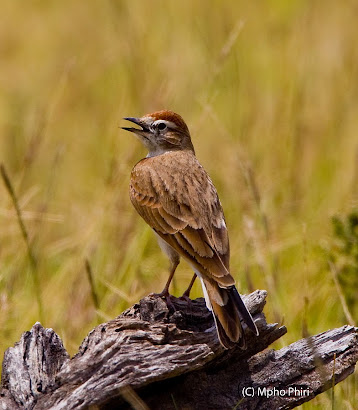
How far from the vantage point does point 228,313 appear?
4793 millimetres

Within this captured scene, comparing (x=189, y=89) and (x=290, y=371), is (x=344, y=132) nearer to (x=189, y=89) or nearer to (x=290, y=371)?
(x=189, y=89)

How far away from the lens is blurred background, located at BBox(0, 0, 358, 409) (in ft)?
22.6

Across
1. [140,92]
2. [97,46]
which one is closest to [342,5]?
[97,46]

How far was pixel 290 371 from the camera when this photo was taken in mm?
4785

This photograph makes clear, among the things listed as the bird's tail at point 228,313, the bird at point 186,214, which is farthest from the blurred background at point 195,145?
the bird's tail at point 228,313

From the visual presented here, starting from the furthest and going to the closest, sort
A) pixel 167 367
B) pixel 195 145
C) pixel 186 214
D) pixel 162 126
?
pixel 195 145
pixel 162 126
pixel 186 214
pixel 167 367

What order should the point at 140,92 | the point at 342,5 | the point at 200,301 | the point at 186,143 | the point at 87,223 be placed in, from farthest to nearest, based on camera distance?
the point at 342,5, the point at 140,92, the point at 87,223, the point at 186,143, the point at 200,301

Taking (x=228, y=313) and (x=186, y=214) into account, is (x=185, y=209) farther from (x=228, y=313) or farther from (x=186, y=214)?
(x=228, y=313)

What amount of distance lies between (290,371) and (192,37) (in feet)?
29.2

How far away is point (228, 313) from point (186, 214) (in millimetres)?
1036

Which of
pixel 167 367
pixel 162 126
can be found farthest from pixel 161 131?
pixel 167 367

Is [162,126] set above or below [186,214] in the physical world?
above

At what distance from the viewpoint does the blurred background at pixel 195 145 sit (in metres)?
6.90

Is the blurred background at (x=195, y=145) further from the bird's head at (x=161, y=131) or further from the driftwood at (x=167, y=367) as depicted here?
the driftwood at (x=167, y=367)
